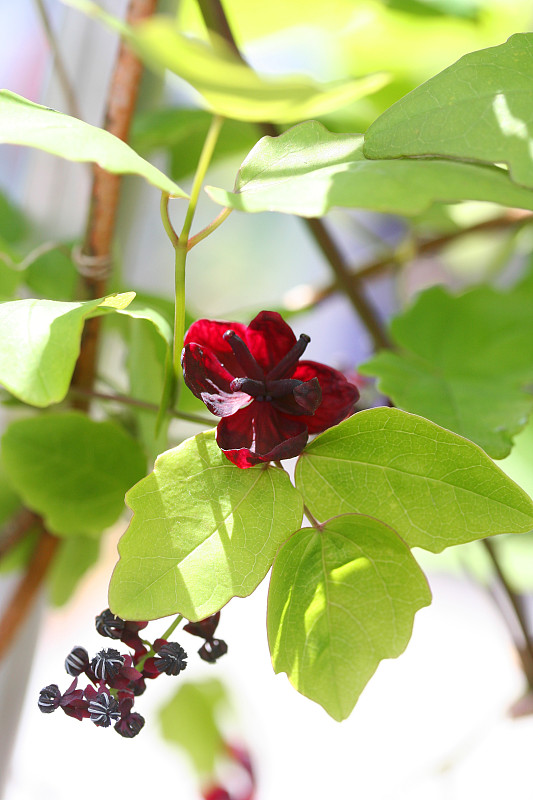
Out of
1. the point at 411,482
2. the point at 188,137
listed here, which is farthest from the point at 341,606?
the point at 188,137

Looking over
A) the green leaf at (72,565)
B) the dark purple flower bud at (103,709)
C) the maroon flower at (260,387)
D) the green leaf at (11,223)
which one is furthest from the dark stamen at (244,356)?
the green leaf at (11,223)

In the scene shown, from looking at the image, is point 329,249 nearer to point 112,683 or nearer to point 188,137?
point 188,137

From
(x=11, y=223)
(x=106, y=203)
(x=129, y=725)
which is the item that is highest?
(x=11, y=223)

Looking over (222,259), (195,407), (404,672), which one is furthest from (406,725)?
(222,259)

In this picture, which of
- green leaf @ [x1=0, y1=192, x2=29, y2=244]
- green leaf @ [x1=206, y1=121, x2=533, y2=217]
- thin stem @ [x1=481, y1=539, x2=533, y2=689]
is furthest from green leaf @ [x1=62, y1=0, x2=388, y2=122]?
green leaf @ [x1=0, y1=192, x2=29, y2=244]

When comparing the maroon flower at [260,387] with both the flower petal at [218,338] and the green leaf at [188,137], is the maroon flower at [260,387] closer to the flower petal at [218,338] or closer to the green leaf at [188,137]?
the flower petal at [218,338]
